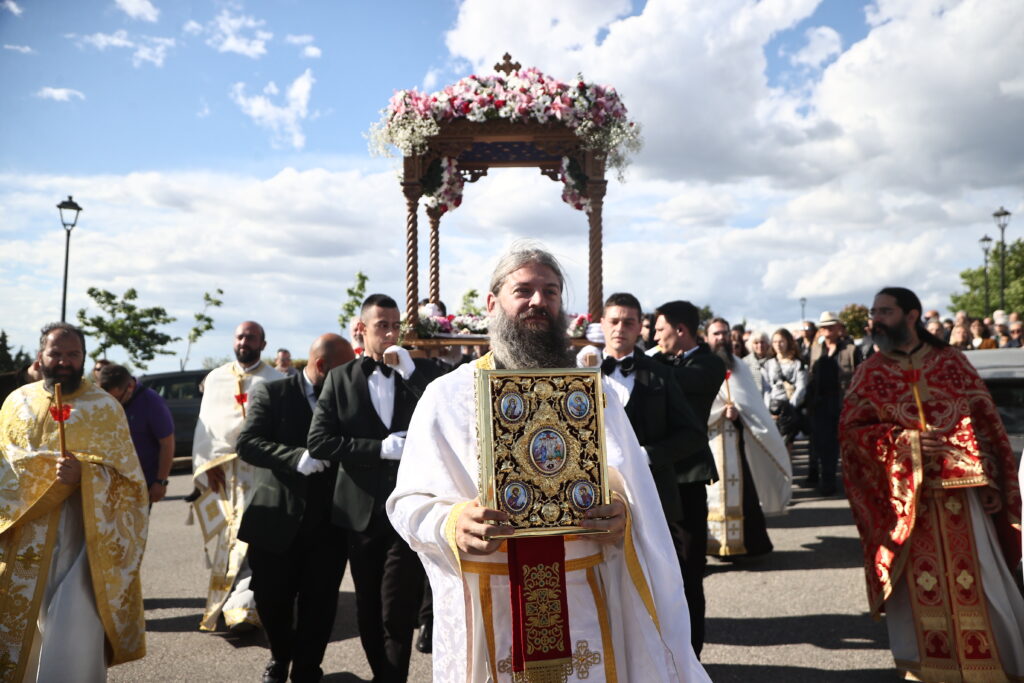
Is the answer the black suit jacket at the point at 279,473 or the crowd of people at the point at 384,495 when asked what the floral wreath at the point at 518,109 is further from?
the black suit jacket at the point at 279,473

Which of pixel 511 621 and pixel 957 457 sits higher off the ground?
pixel 957 457

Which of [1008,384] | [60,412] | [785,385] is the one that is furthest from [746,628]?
[785,385]

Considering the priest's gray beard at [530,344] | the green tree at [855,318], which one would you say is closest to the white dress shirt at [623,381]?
the priest's gray beard at [530,344]

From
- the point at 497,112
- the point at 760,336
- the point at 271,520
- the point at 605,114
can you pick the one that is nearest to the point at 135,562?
the point at 271,520

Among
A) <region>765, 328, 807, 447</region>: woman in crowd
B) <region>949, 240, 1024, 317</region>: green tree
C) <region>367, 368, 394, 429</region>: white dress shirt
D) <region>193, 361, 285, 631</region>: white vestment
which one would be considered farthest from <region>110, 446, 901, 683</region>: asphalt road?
<region>949, 240, 1024, 317</region>: green tree

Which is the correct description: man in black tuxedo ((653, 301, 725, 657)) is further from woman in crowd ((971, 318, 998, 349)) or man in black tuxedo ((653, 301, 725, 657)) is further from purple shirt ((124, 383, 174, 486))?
woman in crowd ((971, 318, 998, 349))

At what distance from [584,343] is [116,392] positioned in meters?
3.99

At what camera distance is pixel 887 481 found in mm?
5027

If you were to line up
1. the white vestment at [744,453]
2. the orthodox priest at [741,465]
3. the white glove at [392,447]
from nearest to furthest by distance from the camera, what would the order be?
the white glove at [392,447] → the orthodox priest at [741,465] → the white vestment at [744,453]

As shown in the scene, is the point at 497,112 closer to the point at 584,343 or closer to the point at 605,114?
the point at 605,114

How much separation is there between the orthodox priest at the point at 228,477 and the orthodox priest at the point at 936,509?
4.27 meters

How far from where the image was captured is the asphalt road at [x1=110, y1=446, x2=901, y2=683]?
198 inches

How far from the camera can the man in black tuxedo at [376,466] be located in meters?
4.32

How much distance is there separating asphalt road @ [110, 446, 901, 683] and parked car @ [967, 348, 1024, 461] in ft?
5.66
